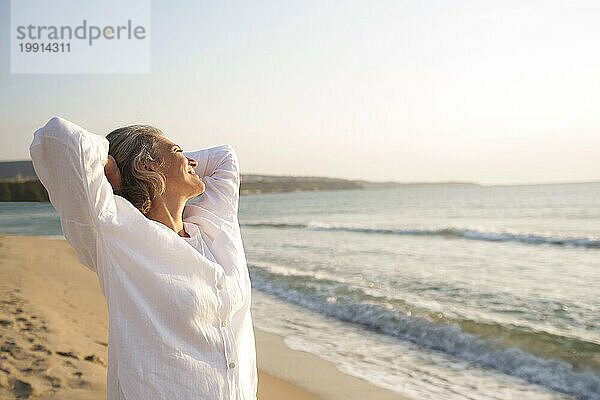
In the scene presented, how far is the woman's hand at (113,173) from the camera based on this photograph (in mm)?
1563

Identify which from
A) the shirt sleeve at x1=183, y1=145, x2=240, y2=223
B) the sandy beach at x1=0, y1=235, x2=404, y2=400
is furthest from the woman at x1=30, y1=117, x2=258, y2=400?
the sandy beach at x1=0, y1=235, x2=404, y2=400

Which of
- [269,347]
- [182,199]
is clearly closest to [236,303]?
[182,199]

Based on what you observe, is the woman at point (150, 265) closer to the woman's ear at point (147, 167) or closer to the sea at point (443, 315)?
Answer: the woman's ear at point (147, 167)

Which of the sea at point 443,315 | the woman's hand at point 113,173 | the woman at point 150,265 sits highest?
the woman's hand at point 113,173

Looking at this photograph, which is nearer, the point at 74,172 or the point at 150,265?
the point at 74,172

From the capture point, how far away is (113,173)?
1582mm

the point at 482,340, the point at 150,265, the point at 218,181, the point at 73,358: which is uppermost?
the point at 218,181

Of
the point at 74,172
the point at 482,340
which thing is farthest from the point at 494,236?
the point at 74,172

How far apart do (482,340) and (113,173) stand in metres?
5.47

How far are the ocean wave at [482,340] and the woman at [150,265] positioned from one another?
169 inches

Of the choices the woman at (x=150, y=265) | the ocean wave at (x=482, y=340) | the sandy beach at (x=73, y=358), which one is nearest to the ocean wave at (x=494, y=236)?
the ocean wave at (x=482, y=340)

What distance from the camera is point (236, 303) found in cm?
165

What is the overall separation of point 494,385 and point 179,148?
4.27 m

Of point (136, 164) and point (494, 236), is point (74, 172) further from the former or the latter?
point (494, 236)
